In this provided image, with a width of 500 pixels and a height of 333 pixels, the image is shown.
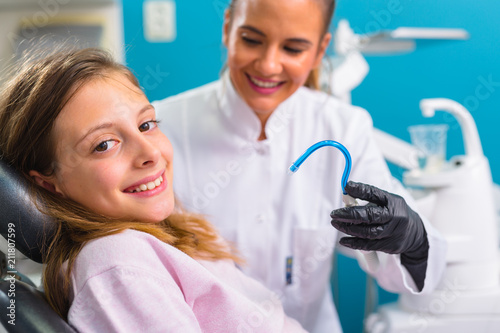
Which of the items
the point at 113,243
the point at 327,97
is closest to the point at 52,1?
the point at 327,97

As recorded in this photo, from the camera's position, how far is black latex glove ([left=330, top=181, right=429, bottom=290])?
2.79ft

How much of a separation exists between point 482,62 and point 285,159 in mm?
1242

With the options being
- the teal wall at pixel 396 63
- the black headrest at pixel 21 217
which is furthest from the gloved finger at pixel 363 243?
the teal wall at pixel 396 63

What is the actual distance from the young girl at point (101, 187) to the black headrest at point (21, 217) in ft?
0.07

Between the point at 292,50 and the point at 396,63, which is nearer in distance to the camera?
the point at 292,50

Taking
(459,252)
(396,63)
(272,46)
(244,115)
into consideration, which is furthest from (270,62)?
(396,63)

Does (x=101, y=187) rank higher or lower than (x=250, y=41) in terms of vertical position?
lower

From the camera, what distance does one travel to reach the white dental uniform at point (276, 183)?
1266mm

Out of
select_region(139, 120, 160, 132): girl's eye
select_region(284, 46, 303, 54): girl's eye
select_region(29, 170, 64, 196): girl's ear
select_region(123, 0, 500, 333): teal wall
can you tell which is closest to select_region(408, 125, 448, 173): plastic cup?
select_region(284, 46, 303, 54): girl's eye

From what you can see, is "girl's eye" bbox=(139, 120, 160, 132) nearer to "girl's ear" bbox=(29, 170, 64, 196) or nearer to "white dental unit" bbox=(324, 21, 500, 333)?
"girl's ear" bbox=(29, 170, 64, 196)

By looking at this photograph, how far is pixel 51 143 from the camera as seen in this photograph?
83cm

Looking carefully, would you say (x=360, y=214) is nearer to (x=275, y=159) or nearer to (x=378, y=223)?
(x=378, y=223)

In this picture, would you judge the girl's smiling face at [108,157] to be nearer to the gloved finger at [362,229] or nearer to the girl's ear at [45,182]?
the girl's ear at [45,182]

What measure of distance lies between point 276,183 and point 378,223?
0.43 m
